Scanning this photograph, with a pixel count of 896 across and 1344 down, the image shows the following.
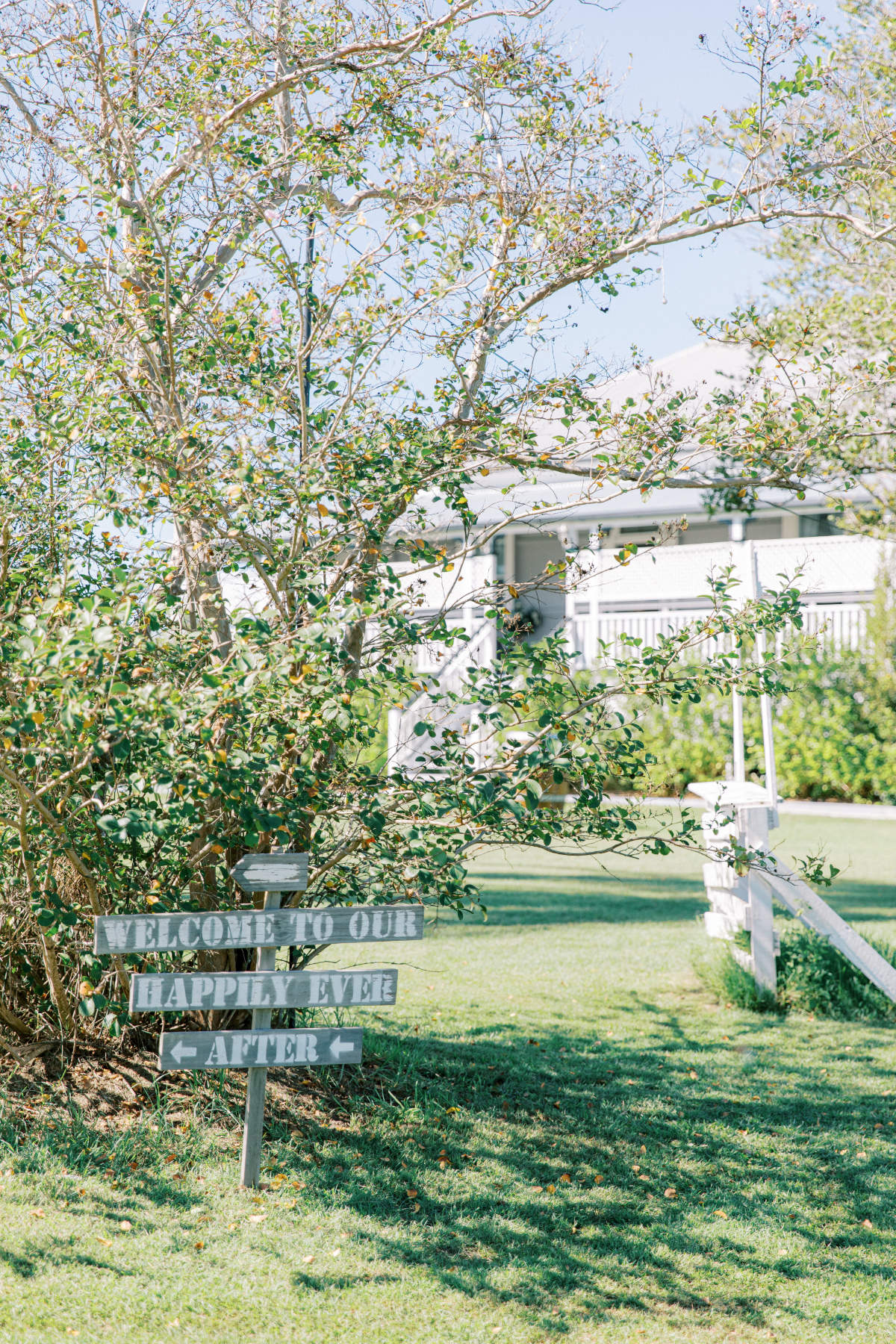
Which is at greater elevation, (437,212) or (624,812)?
(437,212)

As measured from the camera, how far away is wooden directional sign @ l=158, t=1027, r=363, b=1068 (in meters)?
3.97

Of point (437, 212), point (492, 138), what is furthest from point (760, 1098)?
point (492, 138)

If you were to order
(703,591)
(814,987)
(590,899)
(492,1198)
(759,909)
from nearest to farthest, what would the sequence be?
(492,1198) < (759,909) < (814,987) < (590,899) < (703,591)

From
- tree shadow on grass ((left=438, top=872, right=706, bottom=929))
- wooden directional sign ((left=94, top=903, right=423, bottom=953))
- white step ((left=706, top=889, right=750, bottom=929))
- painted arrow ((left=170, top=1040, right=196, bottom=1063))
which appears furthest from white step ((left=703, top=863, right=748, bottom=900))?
painted arrow ((left=170, top=1040, right=196, bottom=1063))

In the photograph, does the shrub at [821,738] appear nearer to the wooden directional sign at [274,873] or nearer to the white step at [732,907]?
the white step at [732,907]

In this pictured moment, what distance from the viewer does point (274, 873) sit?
13.4 feet

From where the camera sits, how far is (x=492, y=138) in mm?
5289

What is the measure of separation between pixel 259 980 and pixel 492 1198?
3.77 feet

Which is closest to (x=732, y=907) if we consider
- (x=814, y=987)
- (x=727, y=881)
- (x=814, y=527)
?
(x=727, y=881)

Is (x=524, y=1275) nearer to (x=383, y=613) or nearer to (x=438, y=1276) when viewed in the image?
(x=438, y=1276)

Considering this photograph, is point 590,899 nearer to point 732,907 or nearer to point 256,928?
point 732,907

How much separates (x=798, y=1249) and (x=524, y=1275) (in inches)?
38.4

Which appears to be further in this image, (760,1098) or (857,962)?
(857,962)

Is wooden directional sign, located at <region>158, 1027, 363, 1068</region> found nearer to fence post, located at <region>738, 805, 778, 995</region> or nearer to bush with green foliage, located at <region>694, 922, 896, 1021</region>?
fence post, located at <region>738, 805, 778, 995</region>
